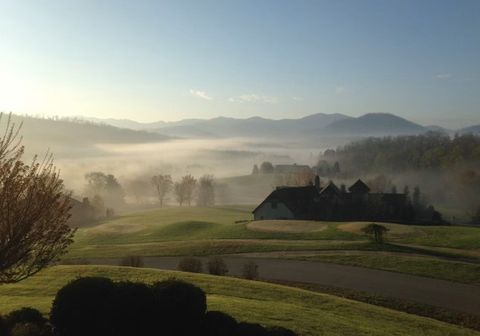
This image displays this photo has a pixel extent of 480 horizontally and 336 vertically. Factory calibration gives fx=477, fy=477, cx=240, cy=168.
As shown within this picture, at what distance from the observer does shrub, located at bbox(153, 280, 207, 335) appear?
13992 mm

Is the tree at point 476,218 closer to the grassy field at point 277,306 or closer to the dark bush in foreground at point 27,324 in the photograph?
the grassy field at point 277,306

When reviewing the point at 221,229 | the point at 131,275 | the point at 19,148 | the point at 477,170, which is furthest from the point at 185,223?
the point at 477,170

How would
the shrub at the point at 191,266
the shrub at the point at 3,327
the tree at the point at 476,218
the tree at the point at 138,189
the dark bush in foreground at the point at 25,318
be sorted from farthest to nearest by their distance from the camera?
the tree at the point at 138,189 → the tree at the point at 476,218 → the shrub at the point at 191,266 → the dark bush in foreground at the point at 25,318 → the shrub at the point at 3,327

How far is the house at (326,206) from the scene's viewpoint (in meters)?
77.1

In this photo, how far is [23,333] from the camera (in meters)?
13.4

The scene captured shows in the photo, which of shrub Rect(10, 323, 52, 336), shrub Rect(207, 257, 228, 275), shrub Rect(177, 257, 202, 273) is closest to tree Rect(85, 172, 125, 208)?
shrub Rect(177, 257, 202, 273)

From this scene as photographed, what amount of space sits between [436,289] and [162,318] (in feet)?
75.2

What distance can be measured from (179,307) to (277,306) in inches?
331

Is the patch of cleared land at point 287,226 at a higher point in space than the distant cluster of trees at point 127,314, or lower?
lower

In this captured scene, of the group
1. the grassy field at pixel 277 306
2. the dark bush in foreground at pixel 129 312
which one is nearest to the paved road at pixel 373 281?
the grassy field at pixel 277 306

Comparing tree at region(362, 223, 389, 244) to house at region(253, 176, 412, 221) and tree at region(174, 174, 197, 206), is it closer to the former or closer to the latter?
house at region(253, 176, 412, 221)

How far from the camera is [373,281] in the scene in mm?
32781

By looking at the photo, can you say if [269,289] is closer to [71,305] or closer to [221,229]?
[71,305]

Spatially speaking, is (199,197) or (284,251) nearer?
(284,251)
